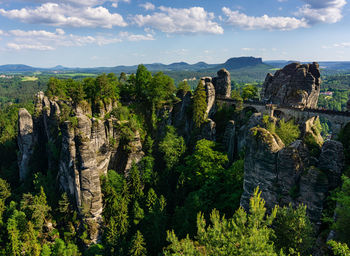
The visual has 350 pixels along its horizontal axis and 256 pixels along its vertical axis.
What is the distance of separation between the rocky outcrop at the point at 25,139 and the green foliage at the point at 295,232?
54.5 m

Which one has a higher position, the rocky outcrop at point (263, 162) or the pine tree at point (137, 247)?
the rocky outcrop at point (263, 162)

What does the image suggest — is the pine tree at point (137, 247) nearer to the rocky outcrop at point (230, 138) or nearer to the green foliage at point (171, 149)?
the green foliage at point (171, 149)

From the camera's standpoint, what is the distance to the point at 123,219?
35.1 m

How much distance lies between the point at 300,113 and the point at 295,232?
32264mm

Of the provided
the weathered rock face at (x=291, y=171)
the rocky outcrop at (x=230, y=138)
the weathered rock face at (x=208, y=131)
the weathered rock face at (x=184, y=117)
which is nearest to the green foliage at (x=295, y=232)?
the weathered rock face at (x=291, y=171)

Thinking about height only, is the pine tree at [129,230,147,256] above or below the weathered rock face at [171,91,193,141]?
below

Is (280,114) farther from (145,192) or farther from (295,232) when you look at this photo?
(295,232)

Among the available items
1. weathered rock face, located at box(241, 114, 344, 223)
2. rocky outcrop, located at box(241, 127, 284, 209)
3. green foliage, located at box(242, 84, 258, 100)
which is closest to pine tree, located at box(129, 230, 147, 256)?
weathered rock face, located at box(241, 114, 344, 223)

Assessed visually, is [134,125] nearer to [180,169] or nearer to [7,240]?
[180,169]

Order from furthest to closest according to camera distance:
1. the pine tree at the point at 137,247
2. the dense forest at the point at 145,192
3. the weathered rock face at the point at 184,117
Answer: the weathered rock face at the point at 184,117, the dense forest at the point at 145,192, the pine tree at the point at 137,247

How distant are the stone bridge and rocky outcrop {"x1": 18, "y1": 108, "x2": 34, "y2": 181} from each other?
1845 inches

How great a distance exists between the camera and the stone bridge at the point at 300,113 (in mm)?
38281

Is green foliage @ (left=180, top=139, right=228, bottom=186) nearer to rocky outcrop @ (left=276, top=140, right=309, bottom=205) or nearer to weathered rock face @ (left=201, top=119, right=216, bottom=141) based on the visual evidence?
weathered rock face @ (left=201, top=119, right=216, bottom=141)

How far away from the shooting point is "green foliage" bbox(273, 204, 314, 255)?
17000 mm
